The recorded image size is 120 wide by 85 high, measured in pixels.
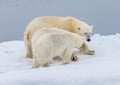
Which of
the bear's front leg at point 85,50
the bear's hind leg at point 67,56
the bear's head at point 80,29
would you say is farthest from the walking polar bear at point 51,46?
the bear's head at point 80,29

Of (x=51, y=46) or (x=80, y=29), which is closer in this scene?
(x=51, y=46)

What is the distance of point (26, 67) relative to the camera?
716 centimetres

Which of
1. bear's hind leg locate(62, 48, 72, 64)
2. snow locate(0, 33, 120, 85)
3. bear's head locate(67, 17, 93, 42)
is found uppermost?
bear's head locate(67, 17, 93, 42)

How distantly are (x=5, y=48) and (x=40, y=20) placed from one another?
153 cm

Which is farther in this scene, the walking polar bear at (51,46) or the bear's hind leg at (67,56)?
the bear's hind leg at (67,56)

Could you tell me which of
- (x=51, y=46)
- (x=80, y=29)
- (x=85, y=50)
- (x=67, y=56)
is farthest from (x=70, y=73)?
(x=80, y=29)

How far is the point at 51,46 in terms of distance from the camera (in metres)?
6.80

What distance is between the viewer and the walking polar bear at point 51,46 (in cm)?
677

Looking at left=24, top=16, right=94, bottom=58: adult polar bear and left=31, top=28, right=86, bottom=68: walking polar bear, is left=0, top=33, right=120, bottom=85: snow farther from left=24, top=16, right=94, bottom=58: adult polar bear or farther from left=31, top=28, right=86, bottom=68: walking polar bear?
left=24, top=16, right=94, bottom=58: adult polar bear

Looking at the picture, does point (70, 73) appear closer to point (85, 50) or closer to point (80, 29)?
point (85, 50)

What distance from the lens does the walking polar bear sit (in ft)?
22.2

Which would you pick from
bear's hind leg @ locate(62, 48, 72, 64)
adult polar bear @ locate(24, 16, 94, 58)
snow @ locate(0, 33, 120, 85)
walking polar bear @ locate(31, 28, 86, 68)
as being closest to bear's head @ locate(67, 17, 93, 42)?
adult polar bear @ locate(24, 16, 94, 58)

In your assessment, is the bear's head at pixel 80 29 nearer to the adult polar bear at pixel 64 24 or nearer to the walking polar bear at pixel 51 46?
the adult polar bear at pixel 64 24

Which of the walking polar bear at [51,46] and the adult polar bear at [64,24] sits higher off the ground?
the adult polar bear at [64,24]
